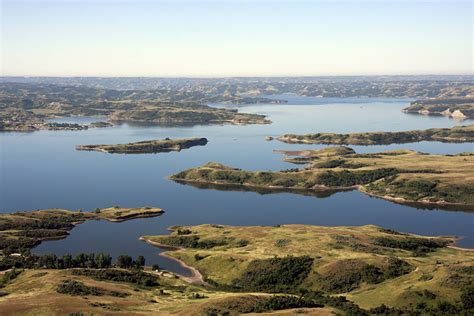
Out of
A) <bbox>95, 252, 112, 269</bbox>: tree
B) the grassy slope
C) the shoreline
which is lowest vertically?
the shoreline

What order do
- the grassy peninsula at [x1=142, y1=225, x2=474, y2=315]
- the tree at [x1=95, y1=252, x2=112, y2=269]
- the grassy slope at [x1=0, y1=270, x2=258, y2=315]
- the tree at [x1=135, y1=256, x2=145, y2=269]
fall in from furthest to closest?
the tree at [x1=135, y1=256, x2=145, y2=269] < the tree at [x1=95, y1=252, x2=112, y2=269] < the grassy peninsula at [x1=142, y1=225, x2=474, y2=315] < the grassy slope at [x1=0, y1=270, x2=258, y2=315]

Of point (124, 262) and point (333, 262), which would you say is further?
point (124, 262)

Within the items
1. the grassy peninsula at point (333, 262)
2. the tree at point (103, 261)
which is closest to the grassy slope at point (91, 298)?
the grassy peninsula at point (333, 262)

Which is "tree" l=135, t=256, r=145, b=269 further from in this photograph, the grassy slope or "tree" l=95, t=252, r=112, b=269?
the grassy slope

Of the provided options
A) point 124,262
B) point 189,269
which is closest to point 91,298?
point 124,262

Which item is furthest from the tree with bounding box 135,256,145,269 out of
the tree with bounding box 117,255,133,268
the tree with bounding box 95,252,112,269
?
the tree with bounding box 95,252,112,269

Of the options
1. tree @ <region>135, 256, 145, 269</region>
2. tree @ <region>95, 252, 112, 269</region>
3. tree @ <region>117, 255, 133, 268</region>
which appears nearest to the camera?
tree @ <region>95, 252, 112, 269</region>

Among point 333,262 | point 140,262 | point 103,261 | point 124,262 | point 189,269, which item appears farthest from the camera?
point 189,269

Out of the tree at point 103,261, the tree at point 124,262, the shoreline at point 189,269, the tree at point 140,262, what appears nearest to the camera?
the shoreline at point 189,269

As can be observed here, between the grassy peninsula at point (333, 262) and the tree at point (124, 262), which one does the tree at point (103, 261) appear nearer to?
the tree at point (124, 262)

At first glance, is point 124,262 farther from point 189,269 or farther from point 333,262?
point 333,262
